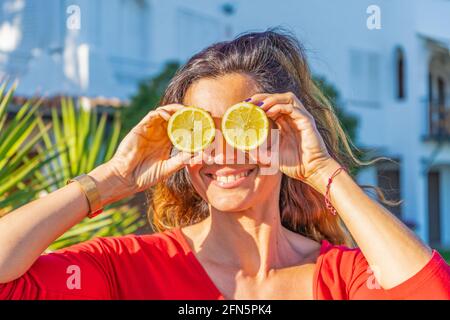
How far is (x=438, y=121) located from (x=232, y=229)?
58.7ft

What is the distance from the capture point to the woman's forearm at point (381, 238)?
2055mm

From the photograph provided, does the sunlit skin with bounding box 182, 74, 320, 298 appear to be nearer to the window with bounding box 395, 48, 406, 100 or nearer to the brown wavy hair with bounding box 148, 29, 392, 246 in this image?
the brown wavy hair with bounding box 148, 29, 392, 246

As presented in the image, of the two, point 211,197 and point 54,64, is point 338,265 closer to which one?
point 211,197

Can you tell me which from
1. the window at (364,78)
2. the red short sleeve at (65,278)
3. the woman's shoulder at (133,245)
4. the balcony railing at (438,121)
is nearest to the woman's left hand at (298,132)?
the woman's shoulder at (133,245)

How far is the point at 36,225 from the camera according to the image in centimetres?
215

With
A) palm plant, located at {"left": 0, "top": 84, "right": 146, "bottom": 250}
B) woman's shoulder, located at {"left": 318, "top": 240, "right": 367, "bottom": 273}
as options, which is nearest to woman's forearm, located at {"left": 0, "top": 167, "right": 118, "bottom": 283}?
woman's shoulder, located at {"left": 318, "top": 240, "right": 367, "bottom": 273}

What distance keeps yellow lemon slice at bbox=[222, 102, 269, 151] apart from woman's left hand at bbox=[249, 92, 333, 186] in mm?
35

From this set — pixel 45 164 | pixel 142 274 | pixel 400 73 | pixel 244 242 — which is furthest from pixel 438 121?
pixel 142 274

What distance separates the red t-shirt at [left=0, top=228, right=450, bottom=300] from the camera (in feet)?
7.17

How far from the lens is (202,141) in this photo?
7.50 ft

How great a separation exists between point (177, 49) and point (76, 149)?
28.0ft

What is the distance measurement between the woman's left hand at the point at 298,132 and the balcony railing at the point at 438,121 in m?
17.6

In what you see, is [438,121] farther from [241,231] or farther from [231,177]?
[231,177]
